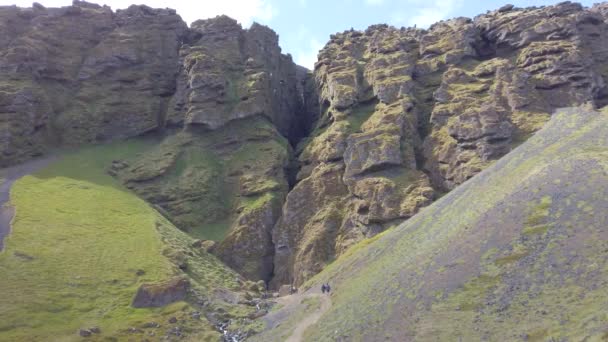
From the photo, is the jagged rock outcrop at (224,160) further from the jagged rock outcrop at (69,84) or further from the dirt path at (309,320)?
the dirt path at (309,320)

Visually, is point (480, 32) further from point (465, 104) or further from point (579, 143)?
point (579, 143)

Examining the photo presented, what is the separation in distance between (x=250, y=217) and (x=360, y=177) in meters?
29.8

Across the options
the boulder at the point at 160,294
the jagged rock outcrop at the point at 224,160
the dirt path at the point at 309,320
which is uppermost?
the jagged rock outcrop at the point at 224,160

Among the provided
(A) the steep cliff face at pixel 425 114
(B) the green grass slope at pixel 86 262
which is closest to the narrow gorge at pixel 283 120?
(A) the steep cliff face at pixel 425 114

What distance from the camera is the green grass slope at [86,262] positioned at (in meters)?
82.9

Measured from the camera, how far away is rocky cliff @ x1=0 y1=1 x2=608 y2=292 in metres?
121

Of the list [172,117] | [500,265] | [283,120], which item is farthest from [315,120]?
[500,265]

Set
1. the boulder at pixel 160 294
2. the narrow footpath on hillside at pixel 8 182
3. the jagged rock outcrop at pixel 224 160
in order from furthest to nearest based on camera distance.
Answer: the jagged rock outcrop at pixel 224 160 < the narrow footpath on hillside at pixel 8 182 < the boulder at pixel 160 294

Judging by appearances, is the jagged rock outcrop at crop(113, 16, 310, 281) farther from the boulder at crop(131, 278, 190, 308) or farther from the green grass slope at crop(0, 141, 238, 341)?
the boulder at crop(131, 278, 190, 308)

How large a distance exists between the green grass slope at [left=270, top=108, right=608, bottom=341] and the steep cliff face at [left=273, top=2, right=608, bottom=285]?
18.8 m

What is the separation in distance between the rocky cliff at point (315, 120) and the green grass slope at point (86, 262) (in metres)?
14.3

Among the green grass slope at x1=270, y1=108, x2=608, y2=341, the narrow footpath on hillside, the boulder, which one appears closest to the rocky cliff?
the narrow footpath on hillside

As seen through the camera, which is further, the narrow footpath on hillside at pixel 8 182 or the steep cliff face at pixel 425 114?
the steep cliff face at pixel 425 114

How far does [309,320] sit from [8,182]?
328ft
